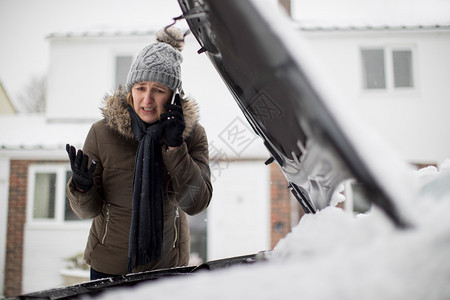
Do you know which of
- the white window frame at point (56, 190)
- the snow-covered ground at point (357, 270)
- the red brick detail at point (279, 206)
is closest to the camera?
the snow-covered ground at point (357, 270)

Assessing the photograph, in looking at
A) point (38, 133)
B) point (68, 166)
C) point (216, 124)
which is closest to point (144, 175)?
point (216, 124)

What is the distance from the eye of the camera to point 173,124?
5.61 ft

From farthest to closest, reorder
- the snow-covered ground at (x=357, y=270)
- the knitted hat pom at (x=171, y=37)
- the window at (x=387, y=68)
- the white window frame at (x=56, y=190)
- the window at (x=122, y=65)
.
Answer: the window at (x=122, y=65)
the window at (x=387, y=68)
the white window frame at (x=56, y=190)
the knitted hat pom at (x=171, y=37)
the snow-covered ground at (x=357, y=270)

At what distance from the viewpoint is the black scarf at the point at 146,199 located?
1.78 m

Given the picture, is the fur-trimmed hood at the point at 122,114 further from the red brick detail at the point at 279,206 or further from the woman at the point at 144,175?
the red brick detail at the point at 279,206

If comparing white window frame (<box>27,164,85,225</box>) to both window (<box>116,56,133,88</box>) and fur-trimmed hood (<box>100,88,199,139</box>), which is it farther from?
fur-trimmed hood (<box>100,88,199,139</box>)

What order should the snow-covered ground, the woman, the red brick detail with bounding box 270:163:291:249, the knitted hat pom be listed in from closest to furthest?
the snow-covered ground < the woman < the knitted hat pom < the red brick detail with bounding box 270:163:291:249

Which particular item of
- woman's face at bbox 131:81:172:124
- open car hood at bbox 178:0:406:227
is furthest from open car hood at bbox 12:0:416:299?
woman's face at bbox 131:81:172:124

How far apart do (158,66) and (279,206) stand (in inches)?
260

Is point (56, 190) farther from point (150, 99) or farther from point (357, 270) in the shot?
point (357, 270)

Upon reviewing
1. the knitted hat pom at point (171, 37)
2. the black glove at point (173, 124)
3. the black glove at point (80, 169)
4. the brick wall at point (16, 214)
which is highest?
the knitted hat pom at point (171, 37)

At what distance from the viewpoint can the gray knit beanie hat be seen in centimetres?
181

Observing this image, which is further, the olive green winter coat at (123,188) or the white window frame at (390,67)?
the white window frame at (390,67)

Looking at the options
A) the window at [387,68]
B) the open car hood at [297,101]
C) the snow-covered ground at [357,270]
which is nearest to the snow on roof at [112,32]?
the window at [387,68]
